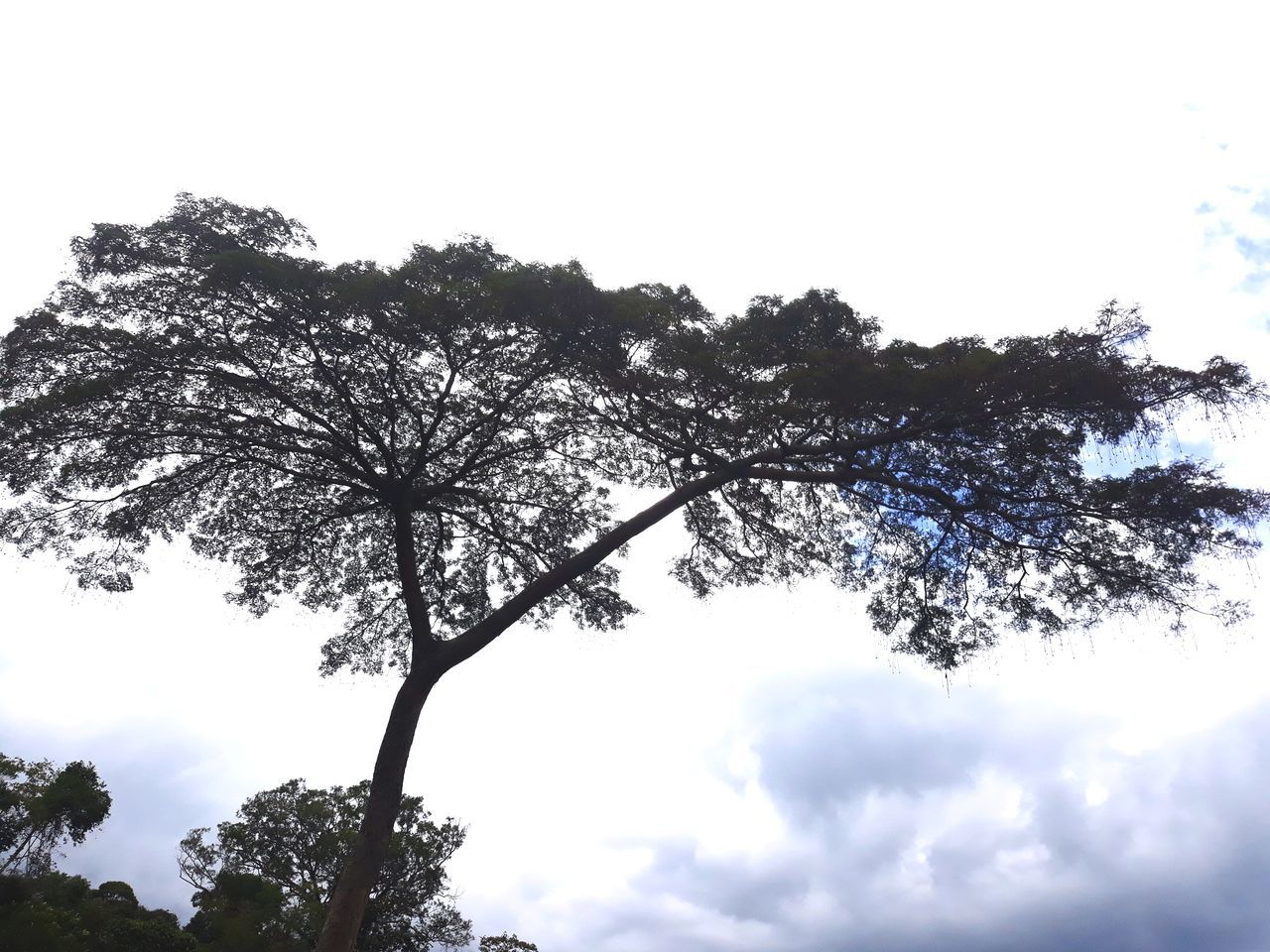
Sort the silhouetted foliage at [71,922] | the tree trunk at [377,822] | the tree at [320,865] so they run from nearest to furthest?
the tree trunk at [377,822] → the silhouetted foliage at [71,922] → the tree at [320,865]

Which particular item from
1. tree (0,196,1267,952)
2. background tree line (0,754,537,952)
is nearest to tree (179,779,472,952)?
background tree line (0,754,537,952)

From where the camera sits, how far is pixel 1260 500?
9.59 meters

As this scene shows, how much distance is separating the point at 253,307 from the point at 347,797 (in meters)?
12.2

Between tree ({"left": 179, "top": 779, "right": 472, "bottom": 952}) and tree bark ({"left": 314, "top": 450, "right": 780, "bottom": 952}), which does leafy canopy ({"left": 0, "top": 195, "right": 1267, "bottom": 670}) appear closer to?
tree bark ({"left": 314, "top": 450, "right": 780, "bottom": 952})

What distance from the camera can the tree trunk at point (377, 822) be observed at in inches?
356

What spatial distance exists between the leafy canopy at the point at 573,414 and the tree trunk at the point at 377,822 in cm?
84

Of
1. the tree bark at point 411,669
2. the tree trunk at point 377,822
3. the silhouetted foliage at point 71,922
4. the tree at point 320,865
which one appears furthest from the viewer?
the tree at point 320,865

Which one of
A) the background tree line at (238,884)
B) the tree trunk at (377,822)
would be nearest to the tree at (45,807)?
the background tree line at (238,884)

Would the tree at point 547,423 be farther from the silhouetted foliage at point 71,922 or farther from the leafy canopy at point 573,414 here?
the silhouetted foliage at point 71,922

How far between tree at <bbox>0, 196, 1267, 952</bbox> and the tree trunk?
3cm

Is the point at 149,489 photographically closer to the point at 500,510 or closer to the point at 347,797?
the point at 500,510

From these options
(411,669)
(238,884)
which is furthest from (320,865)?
(411,669)

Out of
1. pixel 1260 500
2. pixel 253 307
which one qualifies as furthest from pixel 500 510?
pixel 1260 500

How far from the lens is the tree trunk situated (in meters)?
9.05
